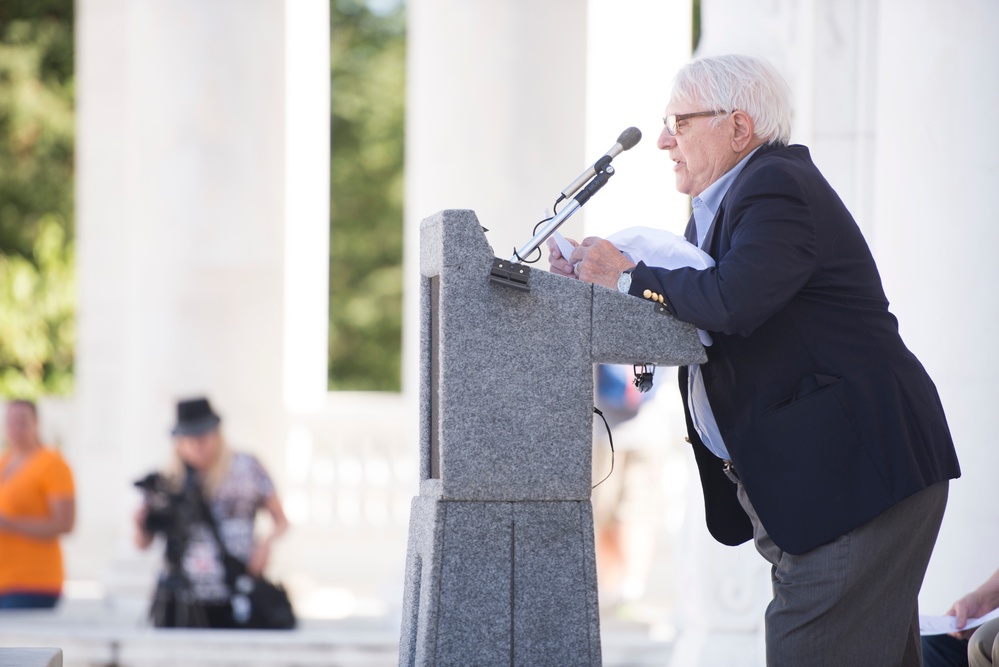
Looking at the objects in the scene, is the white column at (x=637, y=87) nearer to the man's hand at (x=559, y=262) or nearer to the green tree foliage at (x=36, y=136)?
the man's hand at (x=559, y=262)

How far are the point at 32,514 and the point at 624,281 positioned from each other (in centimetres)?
615

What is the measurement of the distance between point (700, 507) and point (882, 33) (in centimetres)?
222

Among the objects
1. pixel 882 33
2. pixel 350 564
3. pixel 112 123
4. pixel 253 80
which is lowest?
pixel 350 564

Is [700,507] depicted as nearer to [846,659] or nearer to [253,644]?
[253,644]

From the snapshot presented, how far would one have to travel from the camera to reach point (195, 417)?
7.84 meters

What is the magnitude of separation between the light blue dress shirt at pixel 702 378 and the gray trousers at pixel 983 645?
107 cm

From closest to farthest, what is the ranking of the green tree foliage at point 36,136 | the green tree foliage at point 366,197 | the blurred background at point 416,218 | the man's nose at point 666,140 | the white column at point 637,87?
the man's nose at point 666,140 < the blurred background at point 416,218 < the white column at point 637,87 < the green tree foliage at point 36,136 < the green tree foliage at point 366,197

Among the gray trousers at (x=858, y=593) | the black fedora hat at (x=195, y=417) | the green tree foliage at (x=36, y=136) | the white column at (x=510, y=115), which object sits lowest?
the gray trousers at (x=858, y=593)

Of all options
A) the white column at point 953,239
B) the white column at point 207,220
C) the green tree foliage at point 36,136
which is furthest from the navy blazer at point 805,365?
the green tree foliage at point 36,136

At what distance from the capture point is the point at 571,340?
3.13 meters

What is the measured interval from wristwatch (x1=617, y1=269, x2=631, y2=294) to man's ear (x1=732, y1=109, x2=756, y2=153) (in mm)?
A: 442

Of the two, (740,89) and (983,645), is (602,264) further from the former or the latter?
(983,645)

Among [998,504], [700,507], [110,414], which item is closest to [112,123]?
[110,414]

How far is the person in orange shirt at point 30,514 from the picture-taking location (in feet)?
26.5
